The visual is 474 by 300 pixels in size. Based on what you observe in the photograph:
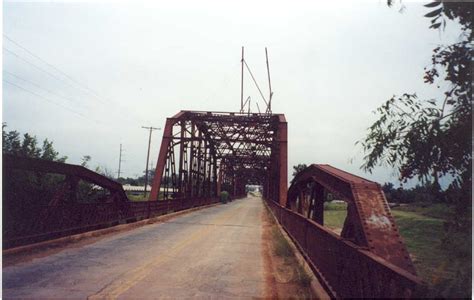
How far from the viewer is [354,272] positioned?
393cm

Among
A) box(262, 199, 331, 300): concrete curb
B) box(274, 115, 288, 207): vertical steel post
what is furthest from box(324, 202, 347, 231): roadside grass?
box(262, 199, 331, 300): concrete curb

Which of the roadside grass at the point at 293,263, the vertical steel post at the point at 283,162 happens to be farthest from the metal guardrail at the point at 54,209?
the vertical steel post at the point at 283,162

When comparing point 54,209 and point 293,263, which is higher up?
point 54,209

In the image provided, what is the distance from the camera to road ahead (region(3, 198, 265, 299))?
556cm

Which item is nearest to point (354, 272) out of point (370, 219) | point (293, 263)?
point (370, 219)

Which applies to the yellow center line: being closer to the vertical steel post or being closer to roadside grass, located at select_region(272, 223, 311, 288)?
roadside grass, located at select_region(272, 223, 311, 288)

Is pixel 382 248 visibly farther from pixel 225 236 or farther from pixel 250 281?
pixel 225 236

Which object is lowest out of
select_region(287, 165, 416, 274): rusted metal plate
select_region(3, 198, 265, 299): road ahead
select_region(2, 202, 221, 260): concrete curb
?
select_region(3, 198, 265, 299): road ahead

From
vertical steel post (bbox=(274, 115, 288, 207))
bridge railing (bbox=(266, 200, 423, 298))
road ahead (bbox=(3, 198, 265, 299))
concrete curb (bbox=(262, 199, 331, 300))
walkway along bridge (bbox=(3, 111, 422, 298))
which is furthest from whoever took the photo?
vertical steel post (bbox=(274, 115, 288, 207))

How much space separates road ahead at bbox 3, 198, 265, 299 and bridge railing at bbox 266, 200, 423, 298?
1.18 meters

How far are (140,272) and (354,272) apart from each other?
4.43 m

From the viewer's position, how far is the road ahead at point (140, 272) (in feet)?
18.2

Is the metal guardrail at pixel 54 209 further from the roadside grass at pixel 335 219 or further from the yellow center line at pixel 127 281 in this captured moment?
the roadside grass at pixel 335 219

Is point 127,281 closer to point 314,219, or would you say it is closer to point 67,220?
point 314,219
